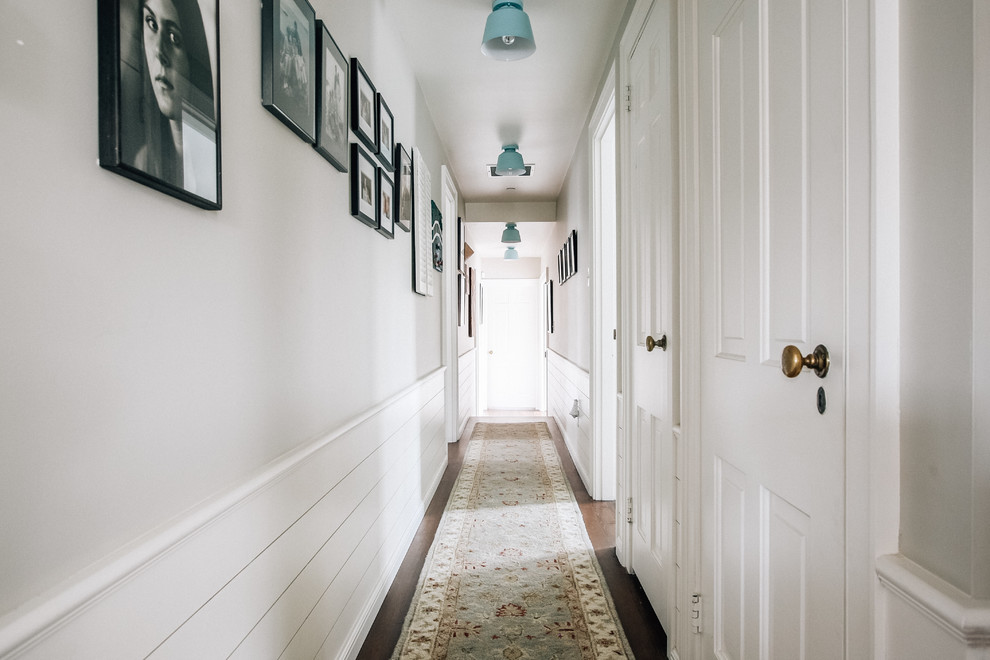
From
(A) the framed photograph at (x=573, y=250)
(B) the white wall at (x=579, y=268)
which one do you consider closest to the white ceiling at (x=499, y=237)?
(B) the white wall at (x=579, y=268)

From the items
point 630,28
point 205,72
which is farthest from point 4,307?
point 630,28

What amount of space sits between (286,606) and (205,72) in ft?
3.48

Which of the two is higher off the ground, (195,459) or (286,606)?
(195,459)

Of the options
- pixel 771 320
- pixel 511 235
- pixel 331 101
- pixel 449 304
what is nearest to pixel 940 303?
pixel 771 320

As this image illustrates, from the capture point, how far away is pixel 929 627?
25.5 inches

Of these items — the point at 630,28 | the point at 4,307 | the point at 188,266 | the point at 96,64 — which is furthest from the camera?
the point at 630,28

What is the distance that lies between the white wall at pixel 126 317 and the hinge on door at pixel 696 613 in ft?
3.35

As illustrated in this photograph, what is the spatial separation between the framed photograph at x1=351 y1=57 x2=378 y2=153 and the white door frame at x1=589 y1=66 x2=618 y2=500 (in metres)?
1.47

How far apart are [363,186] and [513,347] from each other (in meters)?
6.62

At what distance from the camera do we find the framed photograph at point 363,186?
5.94 ft

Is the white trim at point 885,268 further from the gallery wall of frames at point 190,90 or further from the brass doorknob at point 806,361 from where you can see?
the gallery wall of frames at point 190,90

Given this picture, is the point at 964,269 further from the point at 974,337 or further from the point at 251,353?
the point at 251,353

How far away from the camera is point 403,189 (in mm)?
2555

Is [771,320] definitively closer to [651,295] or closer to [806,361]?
[806,361]
